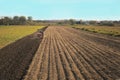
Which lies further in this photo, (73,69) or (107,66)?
(107,66)

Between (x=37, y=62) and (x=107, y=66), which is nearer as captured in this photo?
(x=107, y=66)

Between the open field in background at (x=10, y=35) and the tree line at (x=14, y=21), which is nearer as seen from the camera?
the open field in background at (x=10, y=35)

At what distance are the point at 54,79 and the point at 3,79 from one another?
241cm

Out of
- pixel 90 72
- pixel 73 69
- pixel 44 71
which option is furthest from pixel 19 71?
pixel 90 72

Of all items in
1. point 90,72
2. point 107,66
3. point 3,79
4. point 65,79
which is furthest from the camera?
point 107,66

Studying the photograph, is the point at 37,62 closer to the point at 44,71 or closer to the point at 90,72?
the point at 44,71

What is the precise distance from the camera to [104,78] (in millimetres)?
9922

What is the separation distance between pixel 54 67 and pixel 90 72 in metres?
2.18

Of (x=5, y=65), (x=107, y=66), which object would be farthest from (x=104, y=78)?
(x=5, y=65)

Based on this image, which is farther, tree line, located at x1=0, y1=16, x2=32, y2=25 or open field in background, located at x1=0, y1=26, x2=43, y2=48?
tree line, located at x1=0, y1=16, x2=32, y2=25

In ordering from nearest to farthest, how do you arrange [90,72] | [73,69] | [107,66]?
[90,72] < [73,69] < [107,66]

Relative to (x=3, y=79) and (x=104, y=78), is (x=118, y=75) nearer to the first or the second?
(x=104, y=78)

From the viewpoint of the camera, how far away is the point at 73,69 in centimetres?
1180

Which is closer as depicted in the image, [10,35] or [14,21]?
[10,35]
